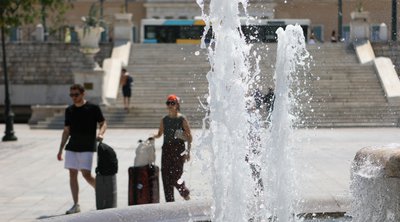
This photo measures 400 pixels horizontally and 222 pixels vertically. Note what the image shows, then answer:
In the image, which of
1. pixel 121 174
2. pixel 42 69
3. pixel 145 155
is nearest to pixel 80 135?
pixel 145 155

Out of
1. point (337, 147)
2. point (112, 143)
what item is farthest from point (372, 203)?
point (112, 143)

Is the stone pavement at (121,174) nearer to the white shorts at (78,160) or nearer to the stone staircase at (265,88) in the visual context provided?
the white shorts at (78,160)

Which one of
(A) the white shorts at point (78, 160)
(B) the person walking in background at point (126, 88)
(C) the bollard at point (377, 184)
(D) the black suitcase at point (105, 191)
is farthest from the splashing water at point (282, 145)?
(B) the person walking in background at point (126, 88)

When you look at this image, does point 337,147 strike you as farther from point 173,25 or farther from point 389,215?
point 173,25

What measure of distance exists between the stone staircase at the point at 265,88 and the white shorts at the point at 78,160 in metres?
13.8

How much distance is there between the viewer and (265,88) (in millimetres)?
29469

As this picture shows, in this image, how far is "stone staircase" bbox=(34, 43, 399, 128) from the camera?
2788 cm

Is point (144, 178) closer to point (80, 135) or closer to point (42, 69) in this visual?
point (80, 135)

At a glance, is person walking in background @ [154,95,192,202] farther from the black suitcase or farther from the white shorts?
the white shorts

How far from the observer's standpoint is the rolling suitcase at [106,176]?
984 cm

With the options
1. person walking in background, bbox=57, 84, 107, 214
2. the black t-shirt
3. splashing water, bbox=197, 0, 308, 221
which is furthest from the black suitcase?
splashing water, bbox=197, 0, 308, 221

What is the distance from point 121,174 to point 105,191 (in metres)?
4.62

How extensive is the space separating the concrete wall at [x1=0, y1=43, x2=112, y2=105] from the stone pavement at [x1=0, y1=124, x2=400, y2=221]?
13.4 metres

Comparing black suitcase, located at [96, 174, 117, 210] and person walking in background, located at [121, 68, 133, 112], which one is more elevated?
black suitcase, located at [96, 174, 117, 210]
